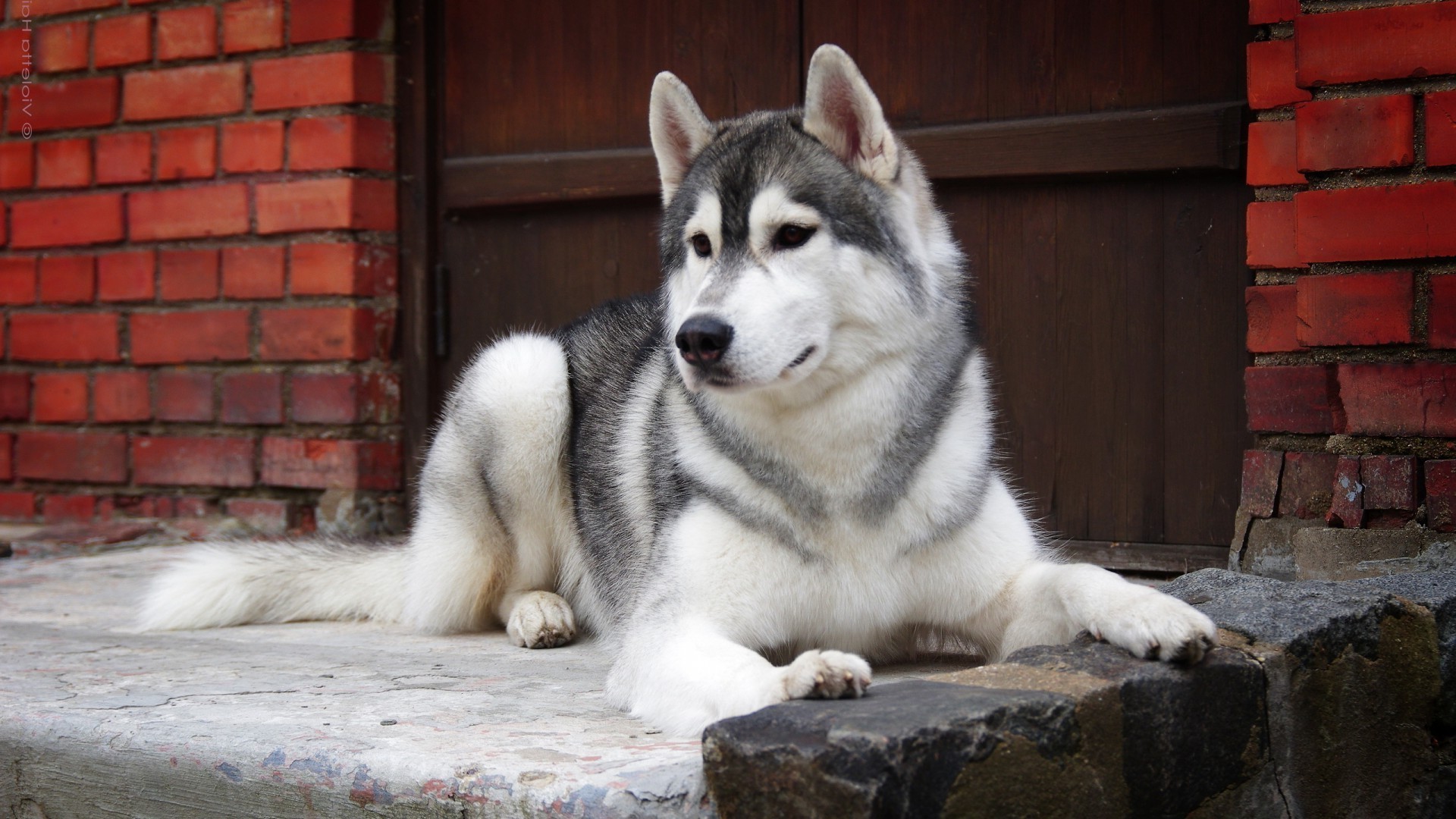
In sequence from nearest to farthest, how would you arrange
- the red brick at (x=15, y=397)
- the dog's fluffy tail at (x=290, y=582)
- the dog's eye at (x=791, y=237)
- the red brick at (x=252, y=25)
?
the dog's eye at (x=791, y=237) < the dog's fluffy tail at (x=290, y=582) < the red brick at (x=252, y=25) < the red brick at (x=15, y=397)

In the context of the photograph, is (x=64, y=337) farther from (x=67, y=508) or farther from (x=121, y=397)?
(x=67, y=508)

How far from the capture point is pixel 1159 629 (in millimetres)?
1973

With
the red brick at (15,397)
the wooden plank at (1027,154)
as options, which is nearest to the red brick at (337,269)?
the wooden plank at (1027,154)

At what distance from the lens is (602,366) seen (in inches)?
127

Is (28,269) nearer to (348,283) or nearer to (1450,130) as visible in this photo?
(348,283)

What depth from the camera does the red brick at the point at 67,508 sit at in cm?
481

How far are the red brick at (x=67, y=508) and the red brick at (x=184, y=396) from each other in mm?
465

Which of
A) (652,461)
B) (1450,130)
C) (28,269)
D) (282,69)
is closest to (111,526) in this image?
(28,269)

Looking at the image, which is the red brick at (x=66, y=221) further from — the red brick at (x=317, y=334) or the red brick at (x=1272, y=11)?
the red brick at (x=1272, y=11)

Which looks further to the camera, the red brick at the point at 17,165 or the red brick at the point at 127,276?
the red brick at the point at 17,165

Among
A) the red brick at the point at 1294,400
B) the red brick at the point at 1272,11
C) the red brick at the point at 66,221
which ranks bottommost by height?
the red brick at the point at 1294,400

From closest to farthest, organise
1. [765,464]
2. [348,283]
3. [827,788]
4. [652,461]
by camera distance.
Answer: [827,788], [765,464], [652,461], [348,283]

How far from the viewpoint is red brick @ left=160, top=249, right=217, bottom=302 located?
4.58 meters

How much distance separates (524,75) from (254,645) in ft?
7.35
